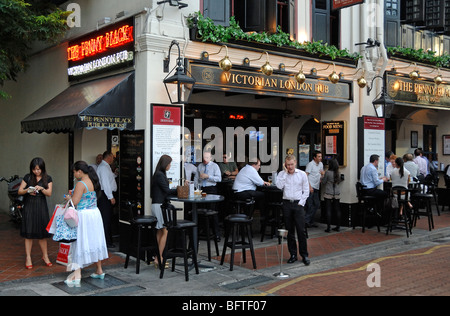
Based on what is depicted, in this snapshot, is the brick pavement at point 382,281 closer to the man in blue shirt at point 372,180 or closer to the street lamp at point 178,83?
the man in blue shirt at point 372,180

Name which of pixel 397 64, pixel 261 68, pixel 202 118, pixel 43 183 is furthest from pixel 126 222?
pixel 397 64

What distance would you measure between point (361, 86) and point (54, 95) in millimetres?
7483

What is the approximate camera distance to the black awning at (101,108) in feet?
26.5

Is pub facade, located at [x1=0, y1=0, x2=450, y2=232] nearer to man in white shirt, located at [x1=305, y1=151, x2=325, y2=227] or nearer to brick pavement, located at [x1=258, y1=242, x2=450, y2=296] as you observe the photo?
man in white shirt, located at [x1=305, y1=151, x2=325, y2=227]

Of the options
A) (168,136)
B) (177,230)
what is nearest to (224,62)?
(168,136)

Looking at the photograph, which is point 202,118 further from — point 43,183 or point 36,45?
point 43,183

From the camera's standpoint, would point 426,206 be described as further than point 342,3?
Yes

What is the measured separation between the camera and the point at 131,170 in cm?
845

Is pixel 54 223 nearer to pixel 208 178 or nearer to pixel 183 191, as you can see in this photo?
pixel 183 191

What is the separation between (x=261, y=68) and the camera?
9625mm

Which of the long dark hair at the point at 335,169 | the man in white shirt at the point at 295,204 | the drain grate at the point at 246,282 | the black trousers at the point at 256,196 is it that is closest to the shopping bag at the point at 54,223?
the drain grate at the point at 246,282

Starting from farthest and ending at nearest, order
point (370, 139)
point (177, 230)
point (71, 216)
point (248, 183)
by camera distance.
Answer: point (370, 139) < point (248, 183) < point (177, 230) < point (71, 216)

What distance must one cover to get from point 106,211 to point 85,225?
8.16ft

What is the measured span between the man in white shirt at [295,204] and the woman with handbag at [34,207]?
4.05 meters
